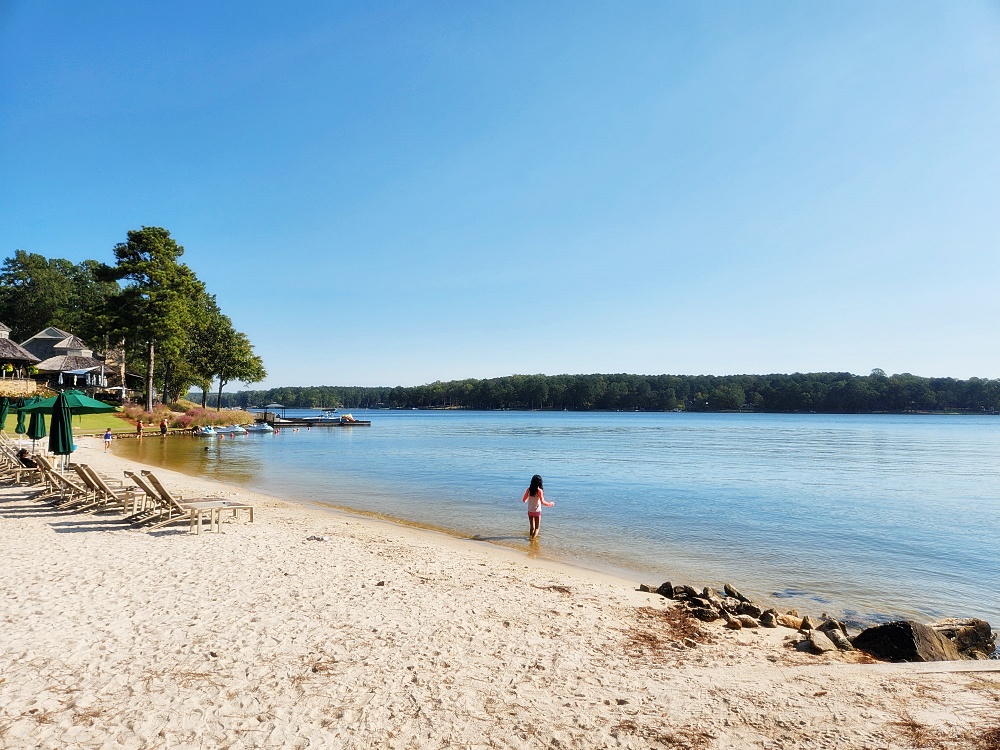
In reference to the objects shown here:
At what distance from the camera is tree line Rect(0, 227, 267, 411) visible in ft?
163

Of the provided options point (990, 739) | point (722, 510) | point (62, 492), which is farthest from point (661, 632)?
point (62, 492)

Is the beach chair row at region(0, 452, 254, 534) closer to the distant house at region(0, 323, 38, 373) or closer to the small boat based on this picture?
the distant house at region(0, 323, 38, 373)

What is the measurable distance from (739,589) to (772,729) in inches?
266

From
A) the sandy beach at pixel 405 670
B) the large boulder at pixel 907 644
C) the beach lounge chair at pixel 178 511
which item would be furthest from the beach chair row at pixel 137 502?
the large boulder at pixel 907 644

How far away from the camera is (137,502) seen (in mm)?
14383

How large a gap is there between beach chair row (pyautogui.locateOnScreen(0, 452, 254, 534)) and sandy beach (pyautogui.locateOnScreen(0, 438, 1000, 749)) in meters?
2.78

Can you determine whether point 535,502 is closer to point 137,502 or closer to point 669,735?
point 669,735

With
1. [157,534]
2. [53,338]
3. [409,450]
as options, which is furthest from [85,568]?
[53,338]

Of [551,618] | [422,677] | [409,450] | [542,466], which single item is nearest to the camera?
[422,677]

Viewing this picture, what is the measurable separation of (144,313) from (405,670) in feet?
176

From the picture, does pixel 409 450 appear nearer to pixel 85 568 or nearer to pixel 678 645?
pixel 85 568

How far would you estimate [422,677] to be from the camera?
5.65 m

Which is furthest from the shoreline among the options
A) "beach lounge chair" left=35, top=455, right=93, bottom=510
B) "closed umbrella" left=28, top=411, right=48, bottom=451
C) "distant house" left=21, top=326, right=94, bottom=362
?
"distant house" left=21, top=326, right=94, bottom=362

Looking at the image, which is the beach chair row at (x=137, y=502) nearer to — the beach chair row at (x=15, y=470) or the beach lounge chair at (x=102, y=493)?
the beach lounge chair at (x=102, y=493)
